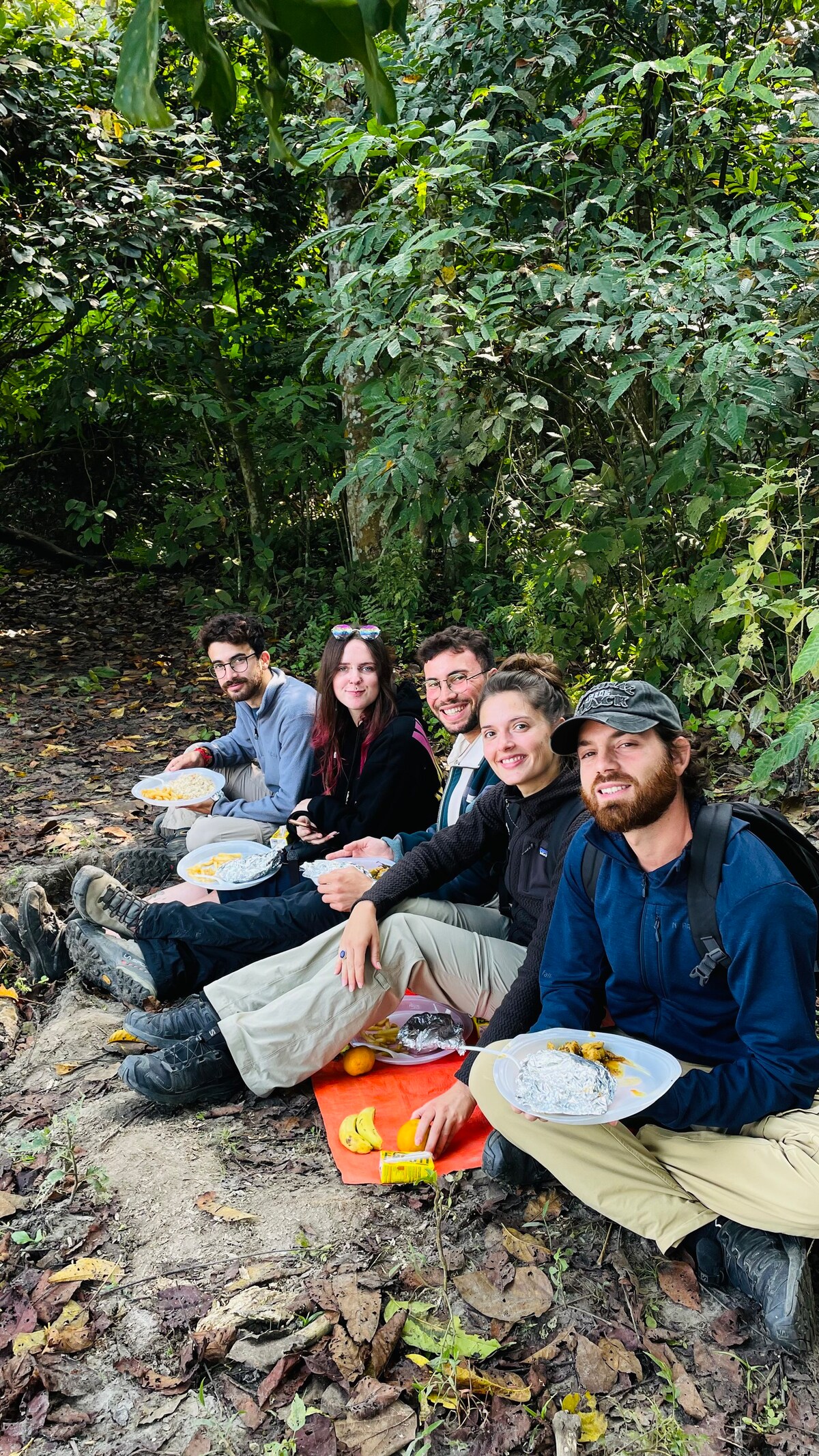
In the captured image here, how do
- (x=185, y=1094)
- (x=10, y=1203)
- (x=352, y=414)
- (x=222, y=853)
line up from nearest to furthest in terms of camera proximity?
(x=10, y=1203) < (x=185, y=1094) < (x=222, y=853) < (x=352, y=414)

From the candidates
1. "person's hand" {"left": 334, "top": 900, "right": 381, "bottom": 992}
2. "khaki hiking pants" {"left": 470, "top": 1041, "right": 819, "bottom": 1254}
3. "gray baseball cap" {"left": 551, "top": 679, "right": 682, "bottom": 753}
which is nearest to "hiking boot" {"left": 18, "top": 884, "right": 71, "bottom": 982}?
"person's hand" {"left": 334, "top": 900, "right": 381, "bottom": 992}

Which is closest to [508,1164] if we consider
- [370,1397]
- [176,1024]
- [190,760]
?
[370,1397]

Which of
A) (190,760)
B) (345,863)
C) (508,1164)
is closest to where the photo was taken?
(508,1164)

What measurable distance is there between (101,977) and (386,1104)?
50.0 inches

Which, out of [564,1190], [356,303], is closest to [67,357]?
Result: [356,303]

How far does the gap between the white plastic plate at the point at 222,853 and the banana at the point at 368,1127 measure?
1.12m

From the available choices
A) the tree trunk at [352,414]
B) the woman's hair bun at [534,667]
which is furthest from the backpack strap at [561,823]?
the tree trunk at [352,414]

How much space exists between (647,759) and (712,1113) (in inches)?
30.5

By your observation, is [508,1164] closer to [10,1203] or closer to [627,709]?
[627,709]

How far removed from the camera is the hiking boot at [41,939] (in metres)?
3.89

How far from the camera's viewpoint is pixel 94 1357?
2.22 m

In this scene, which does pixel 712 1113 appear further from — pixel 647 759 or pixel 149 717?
pixel 149 717

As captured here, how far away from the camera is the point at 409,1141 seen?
111 inches

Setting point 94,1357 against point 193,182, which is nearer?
point 94,1357
